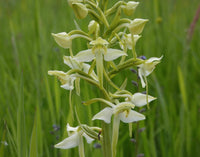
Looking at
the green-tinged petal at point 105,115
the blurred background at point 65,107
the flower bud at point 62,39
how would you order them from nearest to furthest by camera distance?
the green-tinged petal at point 105,115
the flower bud at point 62,39
the blurred background at point 65,107

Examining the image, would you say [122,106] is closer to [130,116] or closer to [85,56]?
[130,116]

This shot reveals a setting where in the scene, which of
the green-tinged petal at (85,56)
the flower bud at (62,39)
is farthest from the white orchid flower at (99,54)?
the flower bud at (62,39)

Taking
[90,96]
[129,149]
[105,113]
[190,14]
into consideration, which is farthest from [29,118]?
[190,14]

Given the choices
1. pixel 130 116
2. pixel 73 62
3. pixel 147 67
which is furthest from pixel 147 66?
pixel 73 62

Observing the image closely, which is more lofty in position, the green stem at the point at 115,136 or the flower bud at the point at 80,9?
the flower bud at the point at 80,9

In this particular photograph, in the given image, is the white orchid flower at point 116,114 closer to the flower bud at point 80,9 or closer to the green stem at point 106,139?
the green stem at point 106,139

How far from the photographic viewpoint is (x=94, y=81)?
1.48 meters

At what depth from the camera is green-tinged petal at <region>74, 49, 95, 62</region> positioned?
146 centimetres

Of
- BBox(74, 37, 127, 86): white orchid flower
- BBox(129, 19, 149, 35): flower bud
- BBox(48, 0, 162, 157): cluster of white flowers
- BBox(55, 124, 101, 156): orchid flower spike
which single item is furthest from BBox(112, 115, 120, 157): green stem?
BBox(129, 19, 149, 35): flower bud

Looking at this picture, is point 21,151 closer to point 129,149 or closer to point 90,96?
point 90,96

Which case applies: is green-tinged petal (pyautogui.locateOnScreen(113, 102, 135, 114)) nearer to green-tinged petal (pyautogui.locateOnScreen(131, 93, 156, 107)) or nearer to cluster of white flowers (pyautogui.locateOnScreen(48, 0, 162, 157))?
cluster of white flowers (pyautogui.locateOnScreen(48, 0, 162, 157))

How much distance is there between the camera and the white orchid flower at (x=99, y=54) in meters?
1.42

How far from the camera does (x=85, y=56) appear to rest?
1.48 meters

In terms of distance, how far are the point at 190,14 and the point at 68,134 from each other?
3.60 meters
